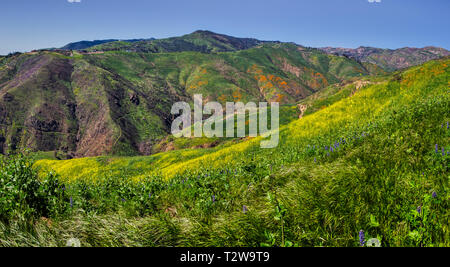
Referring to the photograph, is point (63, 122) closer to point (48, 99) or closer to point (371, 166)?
point (48, 99)

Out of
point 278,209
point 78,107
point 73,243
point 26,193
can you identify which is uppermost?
point 78,107

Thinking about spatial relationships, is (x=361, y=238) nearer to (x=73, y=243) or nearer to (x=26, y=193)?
(x=73, y=243)

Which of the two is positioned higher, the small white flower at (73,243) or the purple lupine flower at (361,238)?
the purple lupine flower at (361,238)

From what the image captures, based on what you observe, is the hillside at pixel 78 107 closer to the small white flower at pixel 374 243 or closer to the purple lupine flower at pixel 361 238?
the purple lupine flower at pixel 361 238


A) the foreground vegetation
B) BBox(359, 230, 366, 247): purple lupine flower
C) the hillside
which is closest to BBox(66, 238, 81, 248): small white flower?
the foreground vegetation

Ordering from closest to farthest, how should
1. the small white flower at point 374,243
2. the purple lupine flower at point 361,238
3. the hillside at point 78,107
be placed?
the small white flower at point 374,243, the purple lupine flower at point 361,238, the hillside at point 78,107

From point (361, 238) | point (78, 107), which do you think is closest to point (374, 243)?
point (361, 238)

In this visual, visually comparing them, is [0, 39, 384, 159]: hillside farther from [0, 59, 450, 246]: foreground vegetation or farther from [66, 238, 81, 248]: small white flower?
[66, 238, 81, 248]: small white flower

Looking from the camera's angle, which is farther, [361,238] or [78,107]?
[78,107]

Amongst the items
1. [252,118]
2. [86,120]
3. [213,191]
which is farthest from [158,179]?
[86,120]

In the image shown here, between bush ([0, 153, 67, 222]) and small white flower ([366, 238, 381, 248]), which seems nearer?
small white flower ([366, 238, 381, 248])

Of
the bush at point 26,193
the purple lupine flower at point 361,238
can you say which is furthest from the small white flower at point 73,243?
the purple lupine flower at point 361,238
